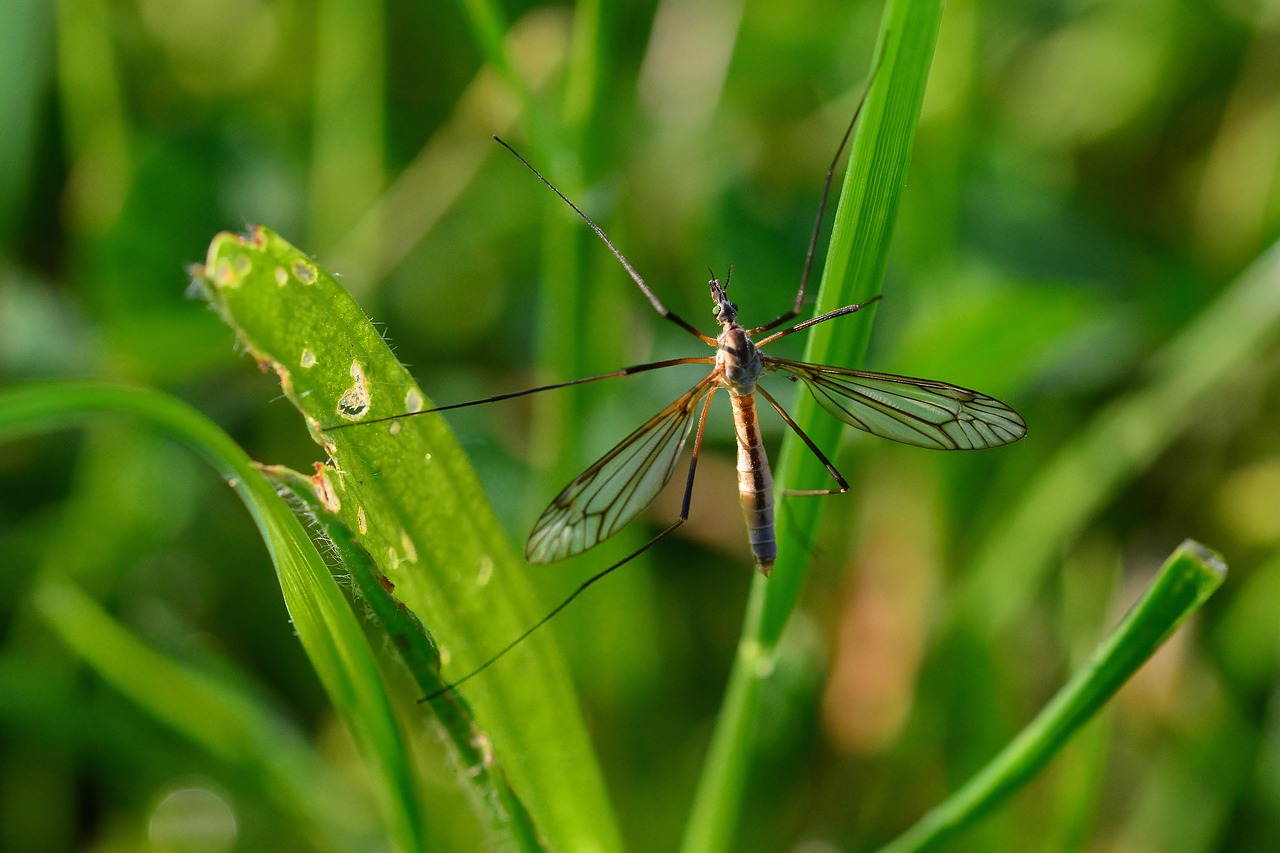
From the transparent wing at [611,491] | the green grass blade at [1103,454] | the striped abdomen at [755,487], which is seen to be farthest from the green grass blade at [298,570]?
the green grass blade at [1103,454]

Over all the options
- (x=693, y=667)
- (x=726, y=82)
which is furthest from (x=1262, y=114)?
(x=693, y=667)

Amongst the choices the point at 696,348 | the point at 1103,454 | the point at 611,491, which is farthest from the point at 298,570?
the point at 1103,454

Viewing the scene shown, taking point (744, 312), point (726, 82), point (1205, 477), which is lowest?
point (1205, 477)

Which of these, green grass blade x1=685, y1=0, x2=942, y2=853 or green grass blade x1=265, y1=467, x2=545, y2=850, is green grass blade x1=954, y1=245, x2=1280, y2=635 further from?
green grass blade x1=265, y1=467, x2=545, y2=850

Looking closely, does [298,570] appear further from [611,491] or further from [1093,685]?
[1093,685]

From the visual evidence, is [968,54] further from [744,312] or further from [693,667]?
[693,667]

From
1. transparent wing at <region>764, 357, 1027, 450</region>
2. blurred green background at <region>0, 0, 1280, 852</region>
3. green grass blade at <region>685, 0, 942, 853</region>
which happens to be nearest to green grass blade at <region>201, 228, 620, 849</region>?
green grass blade at <region>685, 0, 942, 853</region>

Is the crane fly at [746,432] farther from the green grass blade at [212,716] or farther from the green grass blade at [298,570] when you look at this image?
the green grass blade at [212,716]
